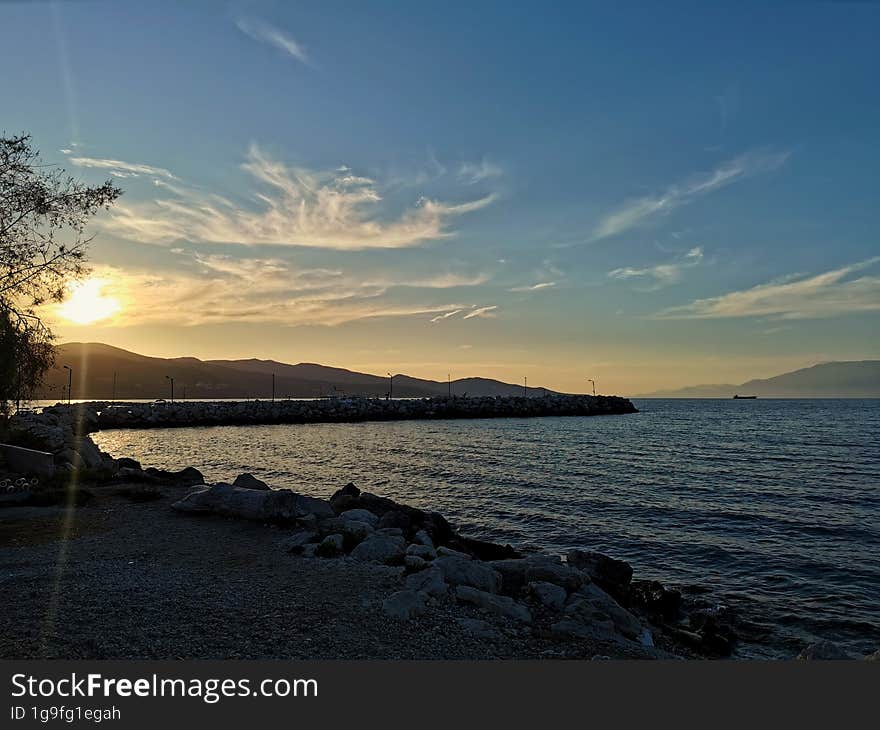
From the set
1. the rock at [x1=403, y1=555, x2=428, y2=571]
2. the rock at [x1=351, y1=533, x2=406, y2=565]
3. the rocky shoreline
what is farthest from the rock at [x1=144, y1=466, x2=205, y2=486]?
the rock at [x1=403, y1=555, x2=428, y2=571]

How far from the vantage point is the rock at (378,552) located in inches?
471

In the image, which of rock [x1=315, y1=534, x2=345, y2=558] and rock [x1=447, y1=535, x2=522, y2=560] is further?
rock [x1=447, y1=535, x2=522, y2=560]

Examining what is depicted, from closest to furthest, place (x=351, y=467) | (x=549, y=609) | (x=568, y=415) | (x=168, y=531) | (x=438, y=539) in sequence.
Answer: (x=549, y=609) < (x=168, y=531) < (x=438, y=539) < (x=351, y=467) < (x=568, y=415)

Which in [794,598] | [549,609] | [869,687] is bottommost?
[794,598]

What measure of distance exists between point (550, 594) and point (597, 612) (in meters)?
0.89

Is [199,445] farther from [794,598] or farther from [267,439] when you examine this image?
[794,598]

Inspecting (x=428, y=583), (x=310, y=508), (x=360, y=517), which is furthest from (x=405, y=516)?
(x=428, y=583)

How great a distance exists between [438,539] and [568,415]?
101750 millimetres

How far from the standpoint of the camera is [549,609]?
1043 cm

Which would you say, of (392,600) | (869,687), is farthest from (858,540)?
(392,600)

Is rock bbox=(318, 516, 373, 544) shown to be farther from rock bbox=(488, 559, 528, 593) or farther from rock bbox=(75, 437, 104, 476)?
rock bbox=(75, 437, 104, 476)

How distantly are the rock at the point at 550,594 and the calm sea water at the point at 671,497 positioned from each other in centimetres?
445

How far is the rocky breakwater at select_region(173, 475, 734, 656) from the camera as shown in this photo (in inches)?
373

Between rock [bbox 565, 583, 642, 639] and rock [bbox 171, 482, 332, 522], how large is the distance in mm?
7324
